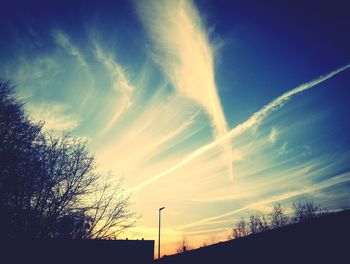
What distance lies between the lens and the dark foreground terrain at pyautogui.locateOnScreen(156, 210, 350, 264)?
1053 cm

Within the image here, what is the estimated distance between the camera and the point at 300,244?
473 inches

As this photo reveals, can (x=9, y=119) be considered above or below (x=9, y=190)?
above

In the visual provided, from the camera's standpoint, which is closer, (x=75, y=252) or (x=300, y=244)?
(x=300, y=244)

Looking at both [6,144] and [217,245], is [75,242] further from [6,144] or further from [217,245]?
[217,245]

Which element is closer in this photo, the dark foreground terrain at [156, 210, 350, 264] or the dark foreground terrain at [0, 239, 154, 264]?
the dark foreground terrain at [156, 210, 350, 264]

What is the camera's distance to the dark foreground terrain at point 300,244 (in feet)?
34.6

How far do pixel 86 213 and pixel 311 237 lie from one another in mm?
13635

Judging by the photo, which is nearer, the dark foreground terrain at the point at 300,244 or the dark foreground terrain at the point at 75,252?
the dark foreground terrain at the point at 300,244

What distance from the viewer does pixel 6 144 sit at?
13297 mm

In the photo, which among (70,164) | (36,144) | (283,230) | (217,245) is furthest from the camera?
(217,245)

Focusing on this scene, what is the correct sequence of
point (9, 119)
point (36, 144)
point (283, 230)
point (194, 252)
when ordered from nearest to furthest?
point (283, 230) < point (9, 119) < point (36, 144) < point (194, 252)

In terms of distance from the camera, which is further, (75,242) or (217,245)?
(217,245)

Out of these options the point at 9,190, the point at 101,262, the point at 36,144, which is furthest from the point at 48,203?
the point at 101,262

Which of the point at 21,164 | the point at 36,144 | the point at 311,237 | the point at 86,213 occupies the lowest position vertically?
the point at 311,237
